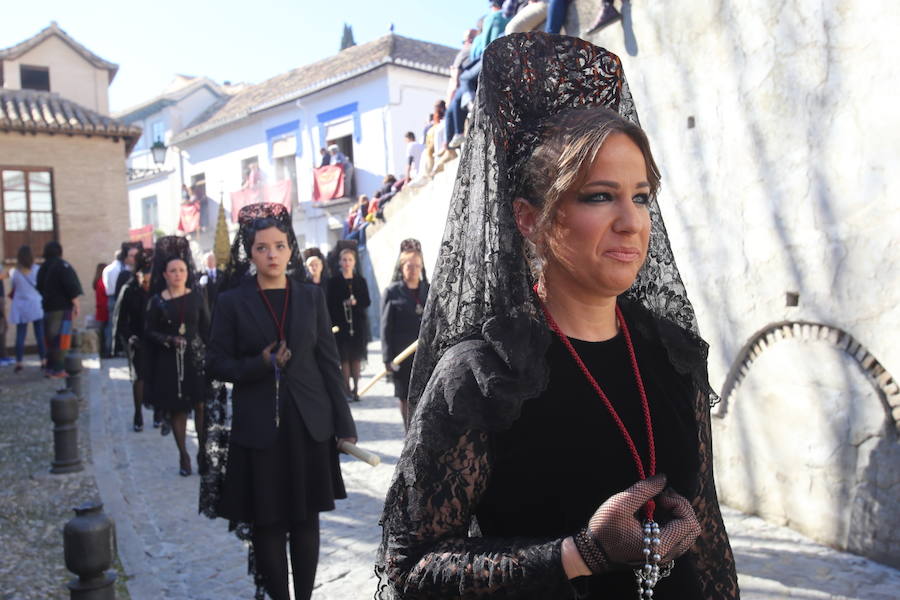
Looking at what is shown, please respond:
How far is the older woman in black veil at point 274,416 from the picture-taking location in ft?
12.6

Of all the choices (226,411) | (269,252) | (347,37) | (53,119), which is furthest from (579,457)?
(347,37)

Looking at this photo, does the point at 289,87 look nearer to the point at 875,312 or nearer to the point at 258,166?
the point at 258,166

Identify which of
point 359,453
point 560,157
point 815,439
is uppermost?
point 560,157

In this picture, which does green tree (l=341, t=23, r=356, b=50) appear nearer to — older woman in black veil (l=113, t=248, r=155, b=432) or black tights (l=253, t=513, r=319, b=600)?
older woman in black veil (l=113, t=248, r=155, b=432)

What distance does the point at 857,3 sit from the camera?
4281 mm

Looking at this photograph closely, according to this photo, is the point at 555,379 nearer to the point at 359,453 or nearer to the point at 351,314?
the point at 359,453

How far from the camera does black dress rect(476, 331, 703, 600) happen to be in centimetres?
157

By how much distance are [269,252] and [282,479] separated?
112 centimetres

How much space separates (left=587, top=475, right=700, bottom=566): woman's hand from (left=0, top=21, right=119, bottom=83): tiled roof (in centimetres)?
2600

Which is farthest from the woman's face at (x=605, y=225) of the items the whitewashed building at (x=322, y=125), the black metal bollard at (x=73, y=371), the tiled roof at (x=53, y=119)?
the whitewashed building at (x=322, y=125)

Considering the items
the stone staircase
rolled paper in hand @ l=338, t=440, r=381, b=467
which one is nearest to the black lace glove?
rolled paper in hand @ l=338, t=440, r=381, b=467

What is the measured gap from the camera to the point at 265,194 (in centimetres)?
2892

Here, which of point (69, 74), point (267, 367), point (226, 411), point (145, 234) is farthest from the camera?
point (145, 234)

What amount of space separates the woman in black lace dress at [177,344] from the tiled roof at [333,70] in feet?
60.7
